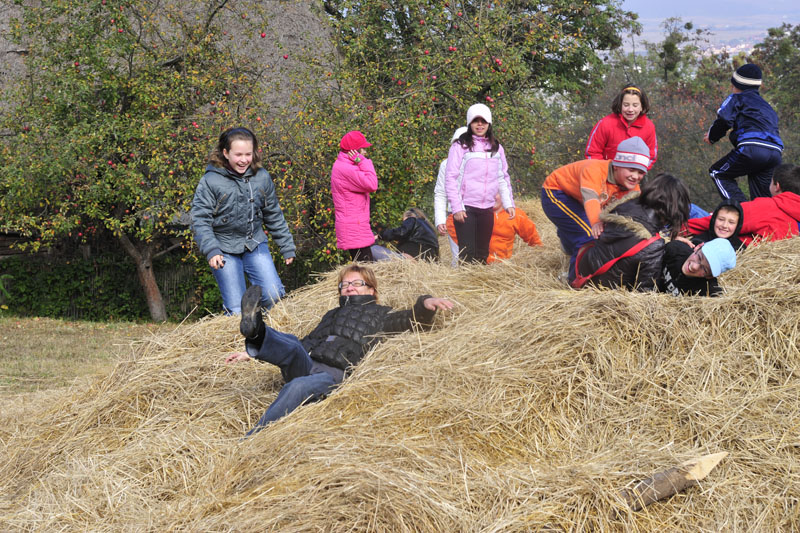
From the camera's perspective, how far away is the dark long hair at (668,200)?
14.4 ft

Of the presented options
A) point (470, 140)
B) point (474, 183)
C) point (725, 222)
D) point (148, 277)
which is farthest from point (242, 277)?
point (148, 277)

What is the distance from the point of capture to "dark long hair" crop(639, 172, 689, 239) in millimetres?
4398

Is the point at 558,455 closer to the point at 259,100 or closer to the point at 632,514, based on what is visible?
the point at 632,514

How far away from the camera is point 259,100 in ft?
34.0

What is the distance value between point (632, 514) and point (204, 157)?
28.0 feet

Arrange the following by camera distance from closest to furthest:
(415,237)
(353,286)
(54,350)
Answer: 1. (353,286)
2. (415,237)
3. (54,350)

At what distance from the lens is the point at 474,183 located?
647cm

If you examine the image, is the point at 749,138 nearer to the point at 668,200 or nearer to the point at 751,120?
the point at 751,120

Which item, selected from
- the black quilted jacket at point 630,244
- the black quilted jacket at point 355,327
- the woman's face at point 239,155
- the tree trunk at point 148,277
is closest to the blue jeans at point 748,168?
the black quilted jacket at point 630,244

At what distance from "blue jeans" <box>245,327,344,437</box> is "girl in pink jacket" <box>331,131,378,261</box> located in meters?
3.23

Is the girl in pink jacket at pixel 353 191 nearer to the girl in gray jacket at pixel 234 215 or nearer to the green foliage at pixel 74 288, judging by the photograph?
the girl in gray jacket at pixel 234 215

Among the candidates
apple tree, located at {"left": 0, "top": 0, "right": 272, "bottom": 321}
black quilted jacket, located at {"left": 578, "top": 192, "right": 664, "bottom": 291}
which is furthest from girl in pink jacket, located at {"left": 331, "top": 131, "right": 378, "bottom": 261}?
apple tree, located at {"left": 0, "top": 0, "right": 272, "bottom": 321}

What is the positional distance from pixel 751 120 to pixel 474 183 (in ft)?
7.53

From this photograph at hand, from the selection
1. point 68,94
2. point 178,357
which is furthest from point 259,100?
point 178,357
